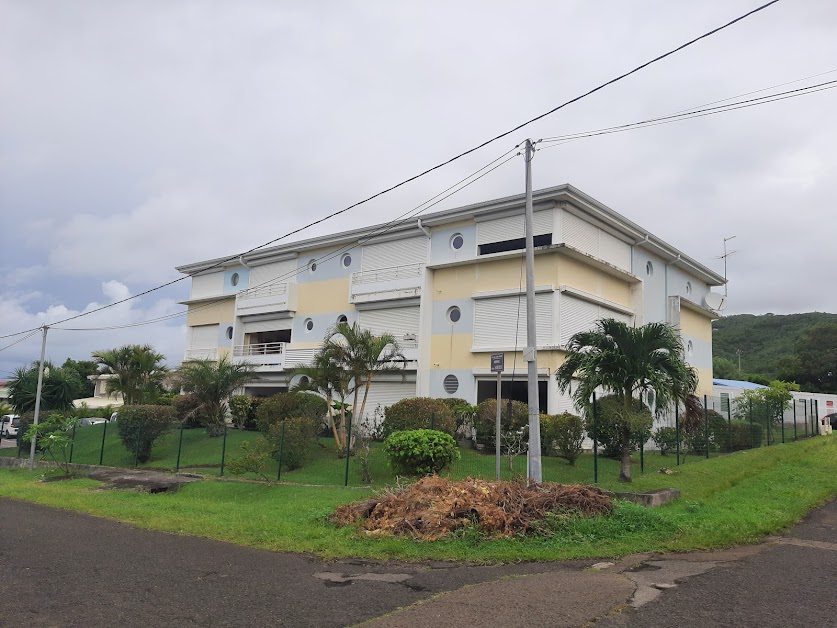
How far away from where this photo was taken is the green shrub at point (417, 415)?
19328 mm

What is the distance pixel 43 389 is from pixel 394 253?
18.7 meters

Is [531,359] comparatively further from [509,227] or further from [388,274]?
[388,274]

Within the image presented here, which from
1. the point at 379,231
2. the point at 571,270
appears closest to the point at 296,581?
the point at 571,270

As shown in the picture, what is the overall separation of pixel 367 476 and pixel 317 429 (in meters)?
3.91

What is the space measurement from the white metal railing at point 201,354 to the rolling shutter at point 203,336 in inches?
13.2

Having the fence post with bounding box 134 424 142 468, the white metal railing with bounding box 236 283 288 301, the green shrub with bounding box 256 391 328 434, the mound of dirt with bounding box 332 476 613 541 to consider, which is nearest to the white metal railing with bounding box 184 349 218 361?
the white metal railing with bounding box 236 283 288 301

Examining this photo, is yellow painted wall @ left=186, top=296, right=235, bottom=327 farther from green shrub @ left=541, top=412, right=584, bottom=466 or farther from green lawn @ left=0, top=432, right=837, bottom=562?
green shrub @ left=541, top=412, right=584, bottom=466

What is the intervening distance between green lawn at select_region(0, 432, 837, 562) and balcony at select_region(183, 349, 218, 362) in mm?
16011

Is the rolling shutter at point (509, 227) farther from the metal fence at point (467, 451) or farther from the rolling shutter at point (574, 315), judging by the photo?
the metal fence at point (467, 451)

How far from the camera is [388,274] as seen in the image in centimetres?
2773

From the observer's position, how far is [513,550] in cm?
860

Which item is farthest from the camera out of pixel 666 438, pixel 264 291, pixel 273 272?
pixel 273 272

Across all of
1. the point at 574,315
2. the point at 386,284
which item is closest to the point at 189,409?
the point at 386,284

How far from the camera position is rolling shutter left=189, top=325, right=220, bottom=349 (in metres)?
35.9
